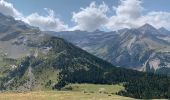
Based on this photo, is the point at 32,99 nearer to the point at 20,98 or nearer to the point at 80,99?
the point at 20,98

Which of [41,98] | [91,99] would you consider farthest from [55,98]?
[91,99]

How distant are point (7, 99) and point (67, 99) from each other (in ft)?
85.9

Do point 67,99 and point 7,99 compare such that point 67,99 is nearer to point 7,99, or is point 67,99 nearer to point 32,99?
point 32,99

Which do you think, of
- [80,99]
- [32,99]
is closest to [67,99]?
[80,99]

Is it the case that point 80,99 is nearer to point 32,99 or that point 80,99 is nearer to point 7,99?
point 32,99

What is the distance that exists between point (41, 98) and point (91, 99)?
73.0 feet

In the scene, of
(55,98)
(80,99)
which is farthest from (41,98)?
(80,99)

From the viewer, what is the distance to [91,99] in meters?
155

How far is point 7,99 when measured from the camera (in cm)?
15788

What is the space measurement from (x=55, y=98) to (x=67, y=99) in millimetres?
6748

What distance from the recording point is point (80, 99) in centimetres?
15750

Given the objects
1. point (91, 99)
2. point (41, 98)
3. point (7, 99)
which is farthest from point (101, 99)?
point (7, 99)

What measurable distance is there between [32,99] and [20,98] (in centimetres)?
779

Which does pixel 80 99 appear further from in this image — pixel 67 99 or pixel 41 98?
pixel 41 98
